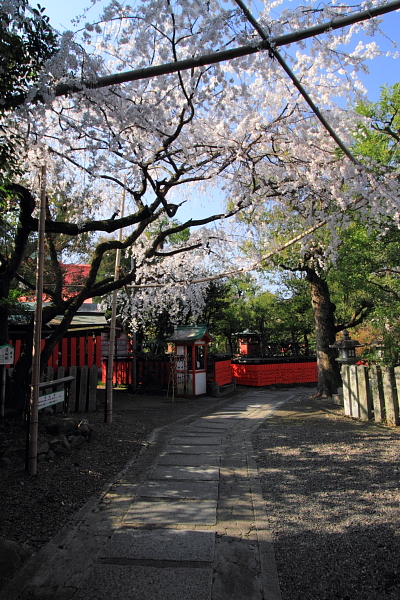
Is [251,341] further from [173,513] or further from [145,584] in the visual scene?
[145,584]

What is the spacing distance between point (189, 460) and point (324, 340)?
7707 millimetres

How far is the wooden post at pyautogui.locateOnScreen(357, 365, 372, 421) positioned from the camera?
322 inches

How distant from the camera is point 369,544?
3.05 m

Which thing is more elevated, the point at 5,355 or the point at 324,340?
the point at 324,340

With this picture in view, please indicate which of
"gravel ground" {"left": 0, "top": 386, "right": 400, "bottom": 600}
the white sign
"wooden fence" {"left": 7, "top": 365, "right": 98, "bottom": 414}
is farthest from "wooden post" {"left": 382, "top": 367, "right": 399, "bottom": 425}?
"wooden fence" {"left": 7, "top": 365, "right": 98, "bottom": 414}

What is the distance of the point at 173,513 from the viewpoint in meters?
3.78

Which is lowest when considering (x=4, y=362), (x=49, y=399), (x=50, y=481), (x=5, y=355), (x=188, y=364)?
(x=50, y=481)

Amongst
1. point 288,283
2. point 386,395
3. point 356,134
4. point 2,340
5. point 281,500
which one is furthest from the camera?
point 288,283

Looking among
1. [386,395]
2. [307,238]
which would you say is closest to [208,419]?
[386,395]

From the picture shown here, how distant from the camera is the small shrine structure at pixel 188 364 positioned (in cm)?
1412

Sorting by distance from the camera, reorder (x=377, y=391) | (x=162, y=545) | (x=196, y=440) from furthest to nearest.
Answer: (x=377, y=391)
(x=196, y=440)
(x=162, y=545)

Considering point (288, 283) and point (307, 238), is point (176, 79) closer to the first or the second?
point (307, 238)

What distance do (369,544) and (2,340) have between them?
242 inches

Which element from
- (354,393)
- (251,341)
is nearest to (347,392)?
(354,393)
